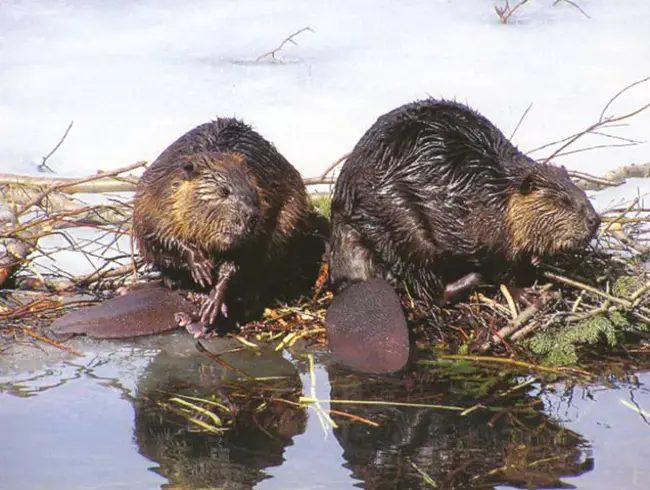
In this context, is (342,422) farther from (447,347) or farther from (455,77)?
(455,77)

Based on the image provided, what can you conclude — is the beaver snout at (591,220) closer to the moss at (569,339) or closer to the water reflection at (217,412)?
the moss at (569,339)

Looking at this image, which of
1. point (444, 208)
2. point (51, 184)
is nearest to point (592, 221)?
point (444, 208)

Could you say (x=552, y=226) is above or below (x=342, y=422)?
above

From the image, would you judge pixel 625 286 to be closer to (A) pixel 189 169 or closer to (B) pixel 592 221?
(B) pixel 592 221

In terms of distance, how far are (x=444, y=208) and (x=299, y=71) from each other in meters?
2.94

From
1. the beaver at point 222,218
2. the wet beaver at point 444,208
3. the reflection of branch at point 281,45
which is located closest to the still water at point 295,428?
the beaver at point 222,218

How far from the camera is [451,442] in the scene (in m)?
3.30

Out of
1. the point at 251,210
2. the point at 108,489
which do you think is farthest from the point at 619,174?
the point at 108,489

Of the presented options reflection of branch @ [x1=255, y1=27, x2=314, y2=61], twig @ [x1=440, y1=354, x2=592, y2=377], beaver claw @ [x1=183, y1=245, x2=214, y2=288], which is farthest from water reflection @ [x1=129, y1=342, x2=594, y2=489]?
reflection of branch @ [x1=255, y1=27, x2=314, y2=61]

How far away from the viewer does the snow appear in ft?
20.7

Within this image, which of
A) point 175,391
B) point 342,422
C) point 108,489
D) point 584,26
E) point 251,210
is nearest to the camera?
point 108,489

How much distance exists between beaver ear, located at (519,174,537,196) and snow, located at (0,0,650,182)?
1.69m

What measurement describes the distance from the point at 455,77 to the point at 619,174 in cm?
155

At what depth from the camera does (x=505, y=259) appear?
14.5ft
